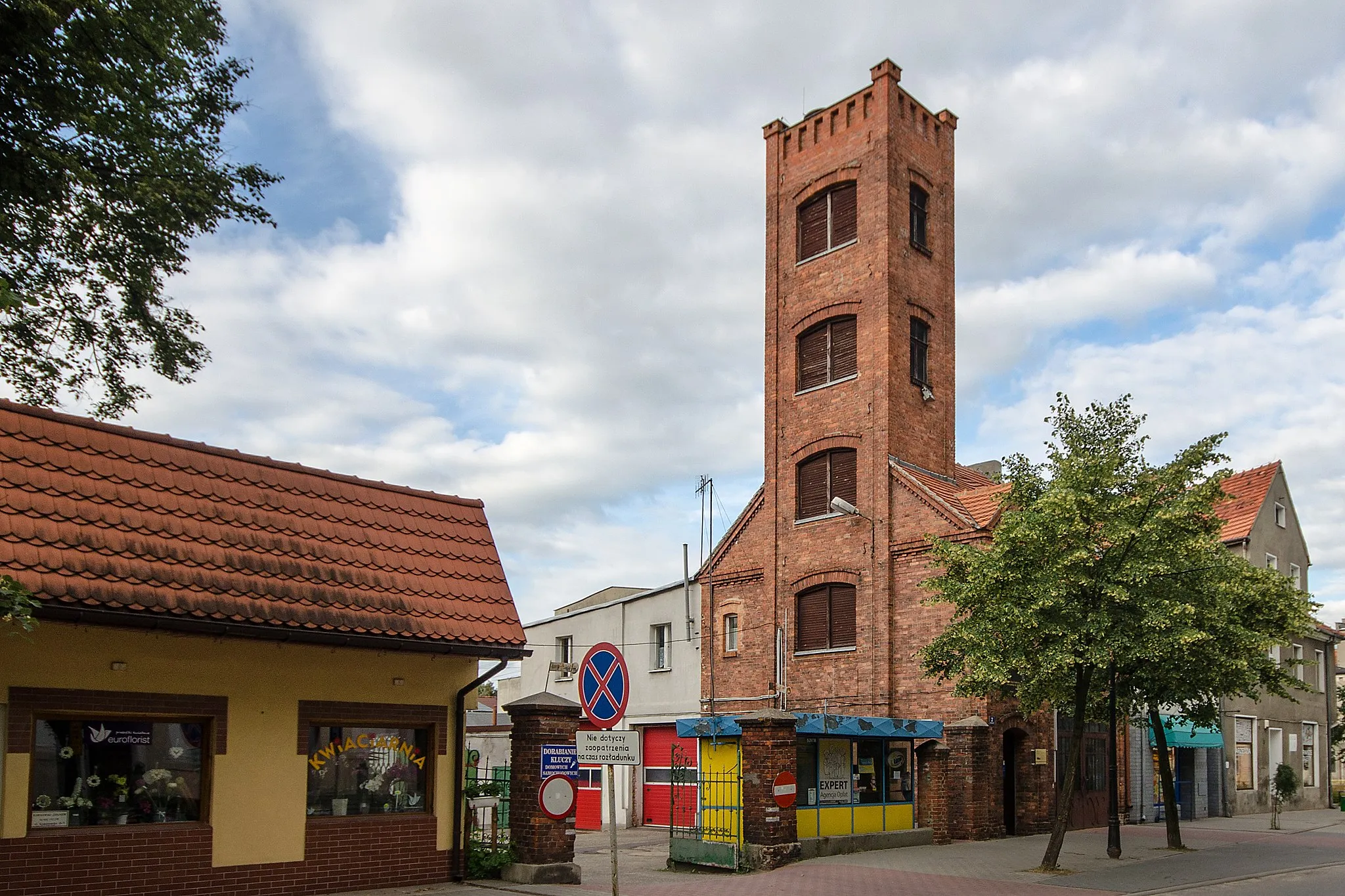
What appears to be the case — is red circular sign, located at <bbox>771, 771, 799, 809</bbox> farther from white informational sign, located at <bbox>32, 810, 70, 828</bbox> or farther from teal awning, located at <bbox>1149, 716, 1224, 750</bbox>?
teal awning, located at <bbox>1149, 716, 1224, 750</bbox>

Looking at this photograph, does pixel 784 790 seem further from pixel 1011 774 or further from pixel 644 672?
pixel 644 672

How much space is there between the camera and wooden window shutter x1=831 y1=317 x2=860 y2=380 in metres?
29.6

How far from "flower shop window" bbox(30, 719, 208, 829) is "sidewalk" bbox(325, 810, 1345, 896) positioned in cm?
260

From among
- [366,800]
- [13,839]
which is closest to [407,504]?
[366,800]

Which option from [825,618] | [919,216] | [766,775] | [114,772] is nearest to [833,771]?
[766,775]

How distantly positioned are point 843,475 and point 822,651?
446cm

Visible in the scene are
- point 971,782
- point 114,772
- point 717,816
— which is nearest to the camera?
point 114,772

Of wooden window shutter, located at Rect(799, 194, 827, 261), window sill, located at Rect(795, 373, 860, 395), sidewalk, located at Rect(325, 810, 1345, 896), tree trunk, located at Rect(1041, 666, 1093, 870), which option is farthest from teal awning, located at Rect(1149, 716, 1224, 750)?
wooden window shutter, located at Rect(799, 194, 827, 261)

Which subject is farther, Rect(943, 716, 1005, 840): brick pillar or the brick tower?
the brick tower

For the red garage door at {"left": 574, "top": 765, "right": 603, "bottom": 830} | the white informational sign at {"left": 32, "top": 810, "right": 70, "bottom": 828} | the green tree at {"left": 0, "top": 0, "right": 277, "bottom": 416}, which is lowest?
the red garage door at {"left": 574, "top": 765, "right": 603, "bottom": 830}

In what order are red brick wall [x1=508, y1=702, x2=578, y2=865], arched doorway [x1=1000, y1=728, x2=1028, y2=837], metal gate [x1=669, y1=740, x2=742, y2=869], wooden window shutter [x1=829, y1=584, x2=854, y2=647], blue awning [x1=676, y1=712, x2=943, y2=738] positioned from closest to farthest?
red brick wall [x1=508, y1=702, x2=578, y2=865], metal gate [x1=669, y1=740, x2=742, y2=869], blue awning [x1=676, y1=712, x2=943, y2=738], arched doorway [x1=1000, y1=728, x2=1028, y2=837], wooden window shutter [x1=829, y1=584, x2=854, y2=647]

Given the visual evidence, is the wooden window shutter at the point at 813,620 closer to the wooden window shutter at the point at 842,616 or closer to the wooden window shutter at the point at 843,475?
the wooden window shutter at the point at 842,616

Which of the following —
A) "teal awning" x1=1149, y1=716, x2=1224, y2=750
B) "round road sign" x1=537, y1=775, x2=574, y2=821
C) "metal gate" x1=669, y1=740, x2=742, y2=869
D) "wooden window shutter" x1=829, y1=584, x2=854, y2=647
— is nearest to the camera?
"round road sign" x1=537, y1=775, x2=574, y2=821

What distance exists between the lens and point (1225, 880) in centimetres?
1778
